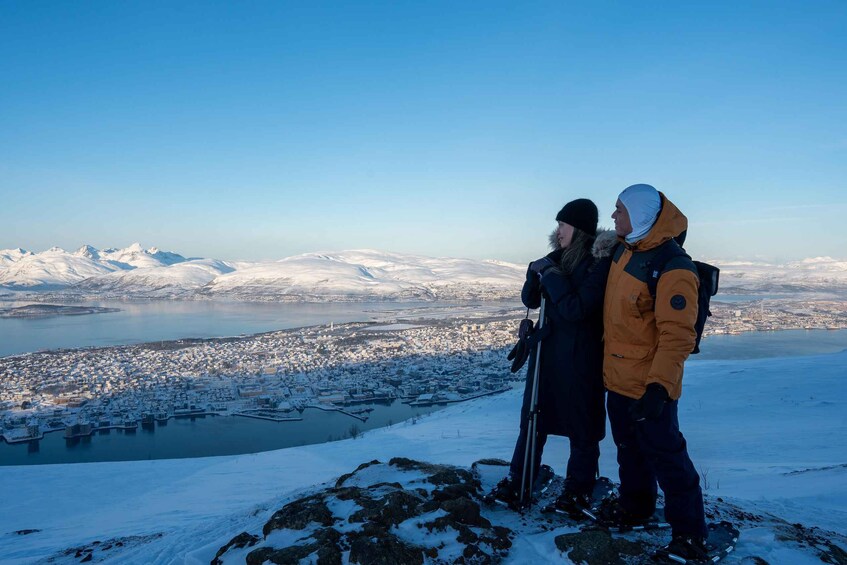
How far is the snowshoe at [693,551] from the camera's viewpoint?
2.23 m

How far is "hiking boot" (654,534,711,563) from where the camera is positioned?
2228 mm

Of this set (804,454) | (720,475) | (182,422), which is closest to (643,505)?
(720,475)

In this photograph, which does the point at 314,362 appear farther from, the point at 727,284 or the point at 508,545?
the point at 727,284

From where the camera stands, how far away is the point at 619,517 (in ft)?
8.71

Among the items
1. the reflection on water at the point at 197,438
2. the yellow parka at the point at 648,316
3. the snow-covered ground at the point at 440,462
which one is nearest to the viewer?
the yellow parka at the point at 648,316

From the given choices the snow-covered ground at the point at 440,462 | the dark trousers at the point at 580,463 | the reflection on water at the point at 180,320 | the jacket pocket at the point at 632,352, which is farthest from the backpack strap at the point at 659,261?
Result: the reflection on water at the point at 180,320

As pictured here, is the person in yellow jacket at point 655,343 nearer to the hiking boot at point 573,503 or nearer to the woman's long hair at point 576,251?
the woman's long hair at point 576,251

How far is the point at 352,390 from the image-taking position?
2236 cm

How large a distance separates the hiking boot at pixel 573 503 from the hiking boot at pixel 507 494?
0.80ft

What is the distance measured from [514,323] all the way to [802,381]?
1351 inches

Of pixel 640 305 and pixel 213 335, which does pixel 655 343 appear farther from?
pixel 213 335

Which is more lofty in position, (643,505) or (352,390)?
(643,505)

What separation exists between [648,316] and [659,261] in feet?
0.86

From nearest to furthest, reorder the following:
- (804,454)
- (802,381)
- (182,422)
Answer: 1. (804,454)
2. (802,381)
3. (182,422)
